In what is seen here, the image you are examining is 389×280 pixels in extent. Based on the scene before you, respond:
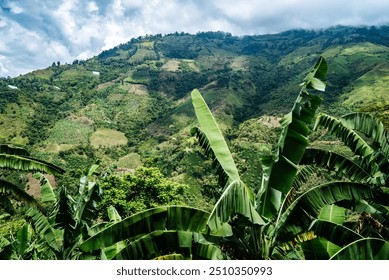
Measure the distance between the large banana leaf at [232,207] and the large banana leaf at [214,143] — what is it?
777 millimetres

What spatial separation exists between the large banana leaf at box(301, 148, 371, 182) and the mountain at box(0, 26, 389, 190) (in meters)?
54.8

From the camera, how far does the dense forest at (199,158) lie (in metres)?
4.35

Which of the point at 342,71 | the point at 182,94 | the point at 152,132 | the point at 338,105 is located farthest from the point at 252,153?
the point at 182,94

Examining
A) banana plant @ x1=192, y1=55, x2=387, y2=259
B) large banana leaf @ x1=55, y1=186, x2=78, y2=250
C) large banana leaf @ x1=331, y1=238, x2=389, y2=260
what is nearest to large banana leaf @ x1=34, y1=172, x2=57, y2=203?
large banana leaf @ x1=55, y1=186, x2=78, y2=250

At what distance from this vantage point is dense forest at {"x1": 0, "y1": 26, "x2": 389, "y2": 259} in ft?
14.3

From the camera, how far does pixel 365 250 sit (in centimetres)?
393

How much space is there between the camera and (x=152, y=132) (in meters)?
103

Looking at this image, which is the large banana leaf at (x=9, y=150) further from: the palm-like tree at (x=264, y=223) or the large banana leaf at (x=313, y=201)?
the large banana leaf at (x=313, y=201)

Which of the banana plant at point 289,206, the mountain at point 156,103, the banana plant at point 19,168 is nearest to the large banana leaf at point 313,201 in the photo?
the banana plant at point 289,206

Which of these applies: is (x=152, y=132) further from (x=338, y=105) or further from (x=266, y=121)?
(x=338, y=105)

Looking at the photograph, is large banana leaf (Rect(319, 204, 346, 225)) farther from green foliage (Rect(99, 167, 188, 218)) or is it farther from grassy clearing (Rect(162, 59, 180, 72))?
grassy clearing (Rect(162, 59, 180, 72))

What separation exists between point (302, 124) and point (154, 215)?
1.99 m

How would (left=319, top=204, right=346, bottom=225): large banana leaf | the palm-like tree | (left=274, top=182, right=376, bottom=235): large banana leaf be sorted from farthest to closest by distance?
(left=319, top=204, right=346, bottom=225): large banana leaf, (left=274, top=182, right=376, bottom=235): large banana leaf, the palm-like tree

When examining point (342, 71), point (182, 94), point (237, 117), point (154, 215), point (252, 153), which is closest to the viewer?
point (154, 215)
